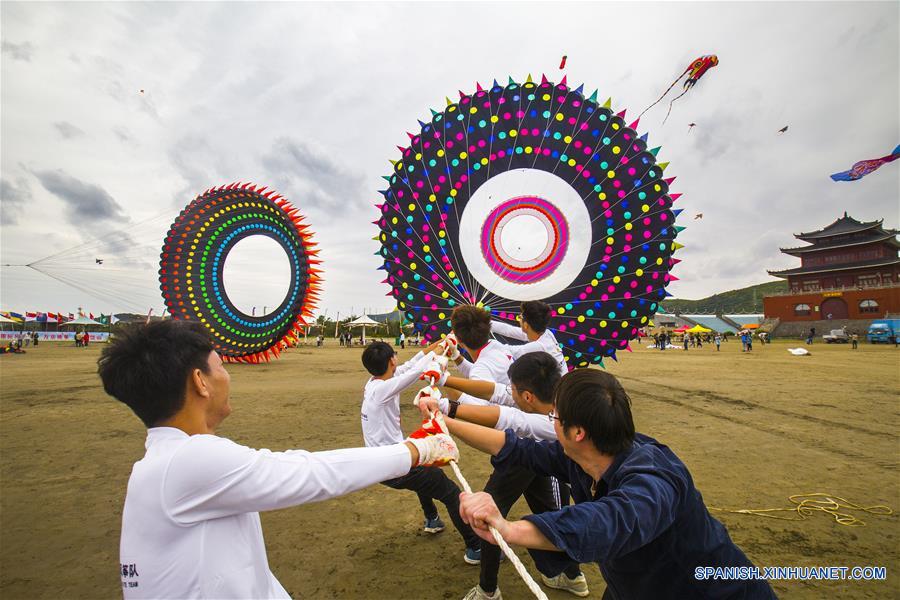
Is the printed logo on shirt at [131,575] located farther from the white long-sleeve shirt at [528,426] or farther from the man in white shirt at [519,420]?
the white long-sleeve shirt at [528,426]

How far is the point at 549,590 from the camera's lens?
327 centimetres

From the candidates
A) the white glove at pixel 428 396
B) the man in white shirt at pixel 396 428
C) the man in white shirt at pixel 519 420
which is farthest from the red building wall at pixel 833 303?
the white glove at pixel 428 396

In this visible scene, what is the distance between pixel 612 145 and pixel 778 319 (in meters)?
54.4

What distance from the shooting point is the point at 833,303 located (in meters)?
43.8

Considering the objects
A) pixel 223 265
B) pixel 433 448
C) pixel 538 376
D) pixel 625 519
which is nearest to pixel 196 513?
pixel 433 448

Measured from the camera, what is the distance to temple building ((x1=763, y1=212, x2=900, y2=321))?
135ft

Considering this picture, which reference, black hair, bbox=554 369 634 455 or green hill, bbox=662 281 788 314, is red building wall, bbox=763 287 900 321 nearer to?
black hair, bbox=554 369 634 455

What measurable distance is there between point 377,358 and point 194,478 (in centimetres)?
257

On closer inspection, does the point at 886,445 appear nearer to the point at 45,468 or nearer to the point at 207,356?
the point at 207,356

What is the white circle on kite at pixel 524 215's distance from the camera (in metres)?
5.92

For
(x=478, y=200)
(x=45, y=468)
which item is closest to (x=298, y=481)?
(x=478, y=200)

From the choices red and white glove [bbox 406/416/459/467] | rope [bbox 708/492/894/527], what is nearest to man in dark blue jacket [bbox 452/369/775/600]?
red and white glove [bbox 406/416/459/467]

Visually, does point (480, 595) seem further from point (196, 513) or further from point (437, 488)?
point (196, 513)

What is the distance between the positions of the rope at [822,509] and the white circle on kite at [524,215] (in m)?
3.19
